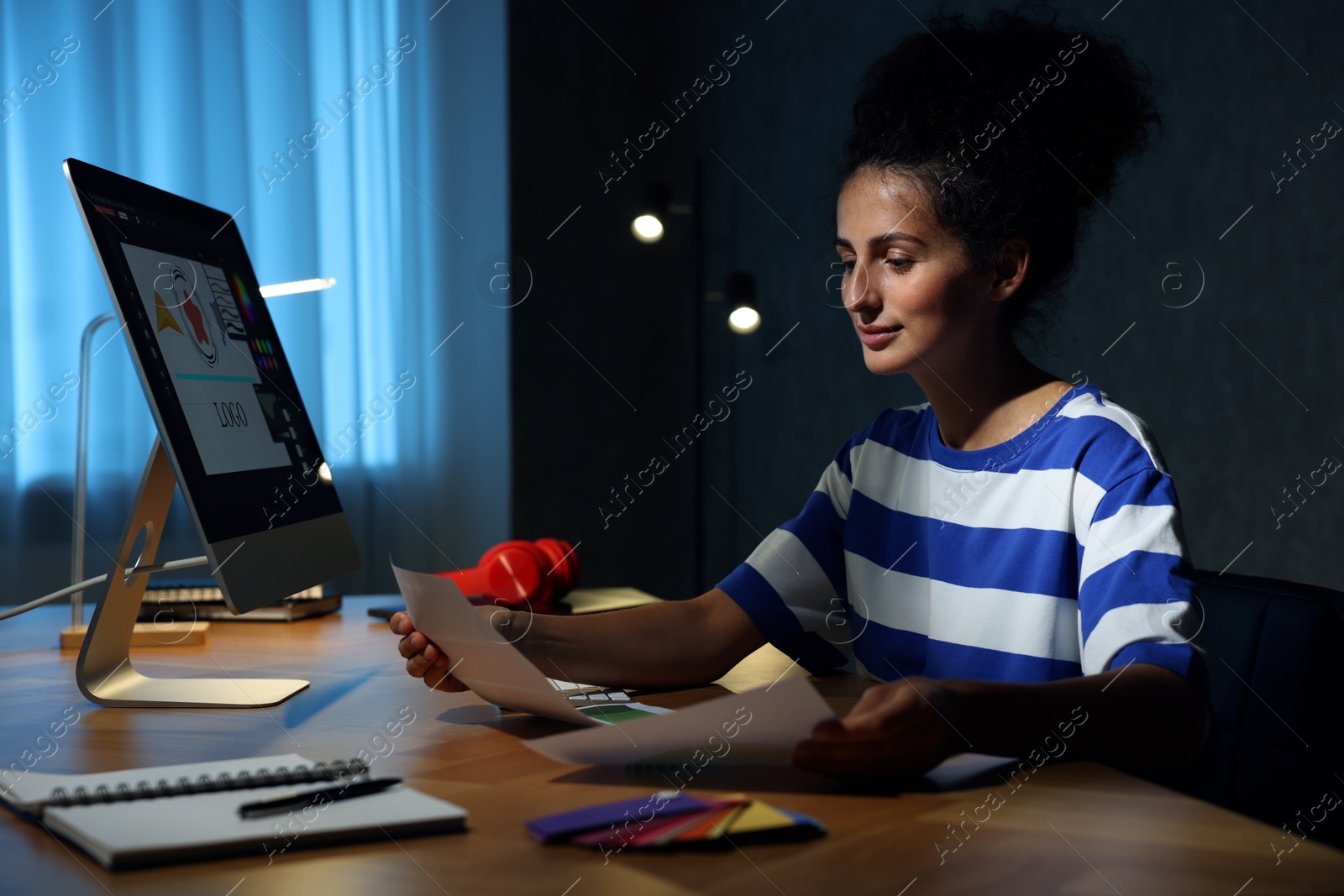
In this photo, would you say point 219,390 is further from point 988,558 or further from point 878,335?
point 988,558

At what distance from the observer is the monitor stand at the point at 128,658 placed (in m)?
0.97

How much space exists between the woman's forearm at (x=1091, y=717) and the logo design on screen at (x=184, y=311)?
75 cm

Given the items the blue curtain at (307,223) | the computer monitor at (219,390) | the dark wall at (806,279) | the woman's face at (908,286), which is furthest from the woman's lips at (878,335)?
the blue curtain at (307,223)

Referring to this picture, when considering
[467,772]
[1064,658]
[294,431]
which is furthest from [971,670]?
[294,431]

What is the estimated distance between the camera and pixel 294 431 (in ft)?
4.05

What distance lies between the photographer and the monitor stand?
97 cm

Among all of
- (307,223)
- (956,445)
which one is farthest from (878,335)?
(307,223)

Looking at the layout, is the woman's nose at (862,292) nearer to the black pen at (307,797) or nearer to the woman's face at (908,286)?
the woman's face at (908,286)

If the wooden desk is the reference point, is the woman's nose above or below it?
above

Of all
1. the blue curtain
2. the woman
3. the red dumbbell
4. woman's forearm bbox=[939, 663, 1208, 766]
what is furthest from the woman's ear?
the blue curtain

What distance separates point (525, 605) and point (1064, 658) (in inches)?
29.8

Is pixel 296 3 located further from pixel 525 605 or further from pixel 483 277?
pixel 525 605

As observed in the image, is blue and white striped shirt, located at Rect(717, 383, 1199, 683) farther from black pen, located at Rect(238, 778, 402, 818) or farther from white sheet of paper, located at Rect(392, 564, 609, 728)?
black pen, located at Rect(238, 778, 402, 818)

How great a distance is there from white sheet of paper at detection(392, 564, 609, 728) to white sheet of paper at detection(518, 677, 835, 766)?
0.07 meters
